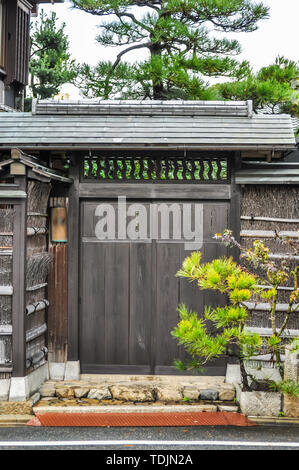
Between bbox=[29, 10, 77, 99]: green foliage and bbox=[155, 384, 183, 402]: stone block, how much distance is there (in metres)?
15.4

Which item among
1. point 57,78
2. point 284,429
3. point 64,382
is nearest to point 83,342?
point 64,382

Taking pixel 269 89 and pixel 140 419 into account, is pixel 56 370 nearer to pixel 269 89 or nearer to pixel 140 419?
pixel 140 419

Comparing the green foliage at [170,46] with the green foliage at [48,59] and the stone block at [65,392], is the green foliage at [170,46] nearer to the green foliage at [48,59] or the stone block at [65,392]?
the green foliage at [48,59]

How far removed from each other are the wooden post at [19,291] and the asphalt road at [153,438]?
0.95 m

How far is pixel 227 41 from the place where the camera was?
18828 mm

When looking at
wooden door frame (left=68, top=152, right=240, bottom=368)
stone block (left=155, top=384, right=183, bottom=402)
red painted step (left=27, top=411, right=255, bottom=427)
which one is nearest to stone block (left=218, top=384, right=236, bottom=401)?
red painted step (left=27, top=411, right=255, bottom=427)

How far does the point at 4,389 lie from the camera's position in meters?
7.93

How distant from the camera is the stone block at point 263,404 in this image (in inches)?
303

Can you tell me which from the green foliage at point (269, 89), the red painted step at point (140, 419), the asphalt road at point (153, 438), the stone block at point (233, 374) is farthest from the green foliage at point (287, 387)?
the green foliage at point (269, 89)

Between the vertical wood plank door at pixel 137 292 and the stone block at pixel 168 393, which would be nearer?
the stone block at pixel 168 393

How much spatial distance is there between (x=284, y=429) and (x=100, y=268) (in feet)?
12.0

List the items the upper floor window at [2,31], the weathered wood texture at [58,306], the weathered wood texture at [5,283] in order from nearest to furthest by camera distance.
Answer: the weathered wood texture at [5,283]
the weathered wood texture at [58,306]
the upper floor window at [2,31]

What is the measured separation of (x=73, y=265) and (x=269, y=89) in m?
10.8

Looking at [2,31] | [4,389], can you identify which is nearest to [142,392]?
[4,389]
